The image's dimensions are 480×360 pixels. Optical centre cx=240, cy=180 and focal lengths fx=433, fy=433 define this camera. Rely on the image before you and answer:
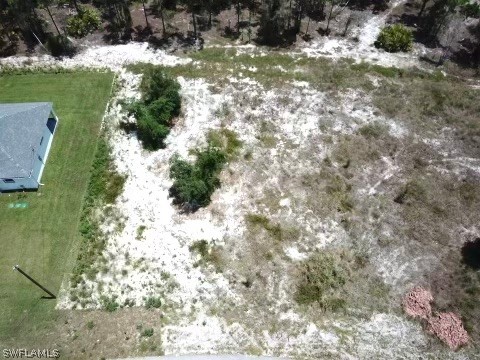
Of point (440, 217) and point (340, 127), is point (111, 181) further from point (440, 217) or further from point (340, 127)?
point (440, 217)

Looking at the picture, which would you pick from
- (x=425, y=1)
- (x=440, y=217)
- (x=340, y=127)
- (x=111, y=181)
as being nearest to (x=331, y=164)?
(x=340, y=127)

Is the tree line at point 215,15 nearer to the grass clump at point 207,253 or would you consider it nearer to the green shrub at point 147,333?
the grass clump at point 207,253

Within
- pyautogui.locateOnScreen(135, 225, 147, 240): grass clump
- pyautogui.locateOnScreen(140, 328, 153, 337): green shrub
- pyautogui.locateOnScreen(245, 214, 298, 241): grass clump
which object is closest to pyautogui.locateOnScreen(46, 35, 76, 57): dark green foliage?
pyautogui.locateOnScreen(135, 225, 147, 240): grass clump

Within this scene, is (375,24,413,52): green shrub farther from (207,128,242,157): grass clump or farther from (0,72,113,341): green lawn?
(0,72,113,341): green lawn

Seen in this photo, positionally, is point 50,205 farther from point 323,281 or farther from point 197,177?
point 323,281

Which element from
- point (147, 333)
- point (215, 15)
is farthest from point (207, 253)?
point (215, 15)

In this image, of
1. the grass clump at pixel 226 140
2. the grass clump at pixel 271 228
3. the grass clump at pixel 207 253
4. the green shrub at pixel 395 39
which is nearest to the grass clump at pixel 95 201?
the grass clump at pixel 207 253
